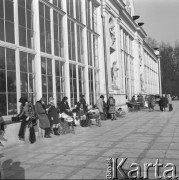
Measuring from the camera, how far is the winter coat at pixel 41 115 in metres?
11.8

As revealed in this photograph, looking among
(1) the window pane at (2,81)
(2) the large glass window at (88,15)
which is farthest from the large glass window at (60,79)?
(2) the large glass window at (88,15)

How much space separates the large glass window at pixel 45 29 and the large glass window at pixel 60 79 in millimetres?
1117

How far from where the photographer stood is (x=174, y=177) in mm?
6090

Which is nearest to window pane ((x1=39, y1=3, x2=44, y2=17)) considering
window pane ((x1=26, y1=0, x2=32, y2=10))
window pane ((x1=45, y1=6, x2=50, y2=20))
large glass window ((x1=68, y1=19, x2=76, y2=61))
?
window pane ((x1=45, y1=6, x2=50, y2=20))

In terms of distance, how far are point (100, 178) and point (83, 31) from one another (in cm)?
1472

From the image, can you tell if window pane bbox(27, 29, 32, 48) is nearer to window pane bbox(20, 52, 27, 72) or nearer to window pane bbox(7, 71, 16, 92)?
window pane bbox(20, 52, 27, 72)

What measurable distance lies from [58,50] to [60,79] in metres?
1.45

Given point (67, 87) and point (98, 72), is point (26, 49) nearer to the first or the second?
point (67, 87)

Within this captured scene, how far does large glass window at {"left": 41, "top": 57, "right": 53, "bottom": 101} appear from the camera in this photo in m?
14.3

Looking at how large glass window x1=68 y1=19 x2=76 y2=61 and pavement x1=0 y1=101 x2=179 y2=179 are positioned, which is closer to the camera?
pavement x1=0 y1=101 x2=179 y2=179

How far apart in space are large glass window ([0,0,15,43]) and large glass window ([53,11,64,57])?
4172 mm

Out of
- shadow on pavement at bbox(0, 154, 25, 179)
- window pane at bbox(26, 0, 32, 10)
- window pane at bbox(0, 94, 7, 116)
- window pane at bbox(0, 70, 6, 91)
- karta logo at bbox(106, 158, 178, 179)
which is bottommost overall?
shadow on pavement at bbox(0, 154, 25, 179)

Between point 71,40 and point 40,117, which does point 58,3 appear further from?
point 40,117

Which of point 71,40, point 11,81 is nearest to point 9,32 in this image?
point 11,81
